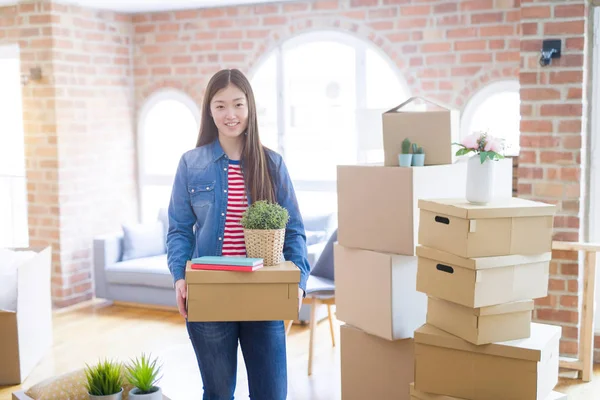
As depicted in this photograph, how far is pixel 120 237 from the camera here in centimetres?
589

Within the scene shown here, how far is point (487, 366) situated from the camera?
2.77m

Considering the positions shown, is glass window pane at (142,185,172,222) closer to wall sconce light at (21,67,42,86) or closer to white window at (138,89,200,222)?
white window at (138,89,200,222)

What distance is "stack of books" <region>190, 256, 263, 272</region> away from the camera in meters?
2.25

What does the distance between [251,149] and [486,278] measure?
965 millimetres

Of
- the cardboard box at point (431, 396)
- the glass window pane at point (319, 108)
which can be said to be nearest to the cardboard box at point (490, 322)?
the cardboard box at point (431, 396)

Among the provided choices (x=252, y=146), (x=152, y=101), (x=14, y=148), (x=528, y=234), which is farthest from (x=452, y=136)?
(x=14, y=148)

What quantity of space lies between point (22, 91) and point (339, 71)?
2494mm

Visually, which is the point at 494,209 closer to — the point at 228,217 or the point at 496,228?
the point at 496,228

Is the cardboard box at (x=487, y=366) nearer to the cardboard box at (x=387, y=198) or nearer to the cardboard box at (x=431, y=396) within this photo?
the cardboard box at (x=431, y=396)

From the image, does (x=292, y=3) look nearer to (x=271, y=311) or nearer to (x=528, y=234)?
(x=528, y=234)

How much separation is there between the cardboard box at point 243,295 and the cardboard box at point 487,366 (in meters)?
0.84

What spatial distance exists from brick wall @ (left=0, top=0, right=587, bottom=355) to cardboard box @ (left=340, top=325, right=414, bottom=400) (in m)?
1.24

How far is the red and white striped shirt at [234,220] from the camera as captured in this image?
2.42m

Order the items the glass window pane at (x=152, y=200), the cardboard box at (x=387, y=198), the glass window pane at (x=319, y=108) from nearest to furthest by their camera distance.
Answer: the cardboard box at (x=387, y=198) → the glass window pane at (x=319, y=108) → the glass window pane at (x=152, y=200)
